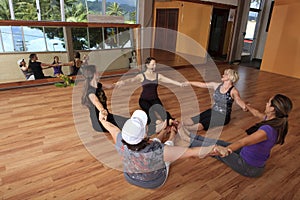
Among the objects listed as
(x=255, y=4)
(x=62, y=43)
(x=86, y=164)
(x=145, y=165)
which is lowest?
(x=86, y=164)

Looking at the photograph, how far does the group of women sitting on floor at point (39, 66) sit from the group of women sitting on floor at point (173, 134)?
2375 millimetres

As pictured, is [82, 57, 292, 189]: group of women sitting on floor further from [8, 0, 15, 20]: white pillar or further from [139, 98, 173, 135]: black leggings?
[8, 0, 15, 20]: white pillar

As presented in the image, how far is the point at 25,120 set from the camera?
112 inches

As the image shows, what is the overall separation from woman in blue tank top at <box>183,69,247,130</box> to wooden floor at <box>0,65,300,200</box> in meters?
0.19

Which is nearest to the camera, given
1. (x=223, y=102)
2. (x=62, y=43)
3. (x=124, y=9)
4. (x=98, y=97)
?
(x=98, y=97)

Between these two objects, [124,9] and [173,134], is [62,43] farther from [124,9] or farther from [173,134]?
[173,134]

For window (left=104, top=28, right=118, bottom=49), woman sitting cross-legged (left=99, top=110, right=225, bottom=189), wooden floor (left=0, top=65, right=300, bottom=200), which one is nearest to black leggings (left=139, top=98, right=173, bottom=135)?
wooden floor (left=0, top=65, right=300, bottom=200)

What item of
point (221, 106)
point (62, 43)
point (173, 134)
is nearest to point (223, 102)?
point (221, 106)

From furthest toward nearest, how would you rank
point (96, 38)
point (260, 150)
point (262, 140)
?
point (96, 38) → point (260, 150) → point (262, 140)

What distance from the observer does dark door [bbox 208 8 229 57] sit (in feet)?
27.3

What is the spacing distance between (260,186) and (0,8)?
4.96 m

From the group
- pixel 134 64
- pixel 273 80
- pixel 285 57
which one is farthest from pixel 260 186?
pixel 285 57

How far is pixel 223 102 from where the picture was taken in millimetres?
2684

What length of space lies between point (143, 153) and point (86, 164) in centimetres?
85
